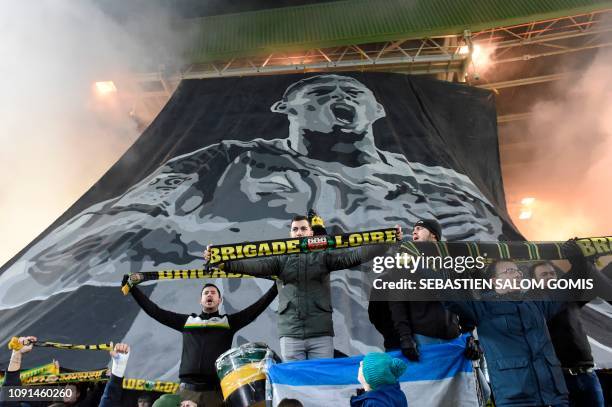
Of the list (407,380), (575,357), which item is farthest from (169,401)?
(575,357)

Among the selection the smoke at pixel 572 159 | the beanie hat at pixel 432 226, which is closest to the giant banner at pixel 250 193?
the beanie hat at pixel 432 226

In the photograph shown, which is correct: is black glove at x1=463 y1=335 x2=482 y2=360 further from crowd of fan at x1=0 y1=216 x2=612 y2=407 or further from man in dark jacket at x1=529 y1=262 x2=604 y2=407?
man in dark jacket at x1=529 y1=262 x2=604 y2=407

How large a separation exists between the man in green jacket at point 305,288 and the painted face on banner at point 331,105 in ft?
17.9

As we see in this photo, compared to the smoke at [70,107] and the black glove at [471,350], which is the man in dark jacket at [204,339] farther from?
the smoke at [70,107]

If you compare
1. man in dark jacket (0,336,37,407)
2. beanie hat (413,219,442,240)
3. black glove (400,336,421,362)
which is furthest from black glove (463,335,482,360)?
man in dark jacket (0,336,37,407)

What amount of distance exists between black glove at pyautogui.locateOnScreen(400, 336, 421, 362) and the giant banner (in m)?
2.27

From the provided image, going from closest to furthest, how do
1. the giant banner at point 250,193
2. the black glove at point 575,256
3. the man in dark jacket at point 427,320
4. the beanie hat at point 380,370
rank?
the beanie hat at point 380,370 < the black glove at point 575,256 < the man in dark jacket at point 427,320 < the giant banner at point 250,193

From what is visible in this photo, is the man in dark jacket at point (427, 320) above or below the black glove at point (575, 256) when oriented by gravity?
below

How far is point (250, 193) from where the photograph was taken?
7434 mm

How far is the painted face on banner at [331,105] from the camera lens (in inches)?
345

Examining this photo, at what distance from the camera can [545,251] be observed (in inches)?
110

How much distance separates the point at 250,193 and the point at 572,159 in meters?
9.44

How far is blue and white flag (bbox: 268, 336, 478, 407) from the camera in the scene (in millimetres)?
2777

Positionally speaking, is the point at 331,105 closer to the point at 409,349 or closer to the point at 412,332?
the point at 412,332
